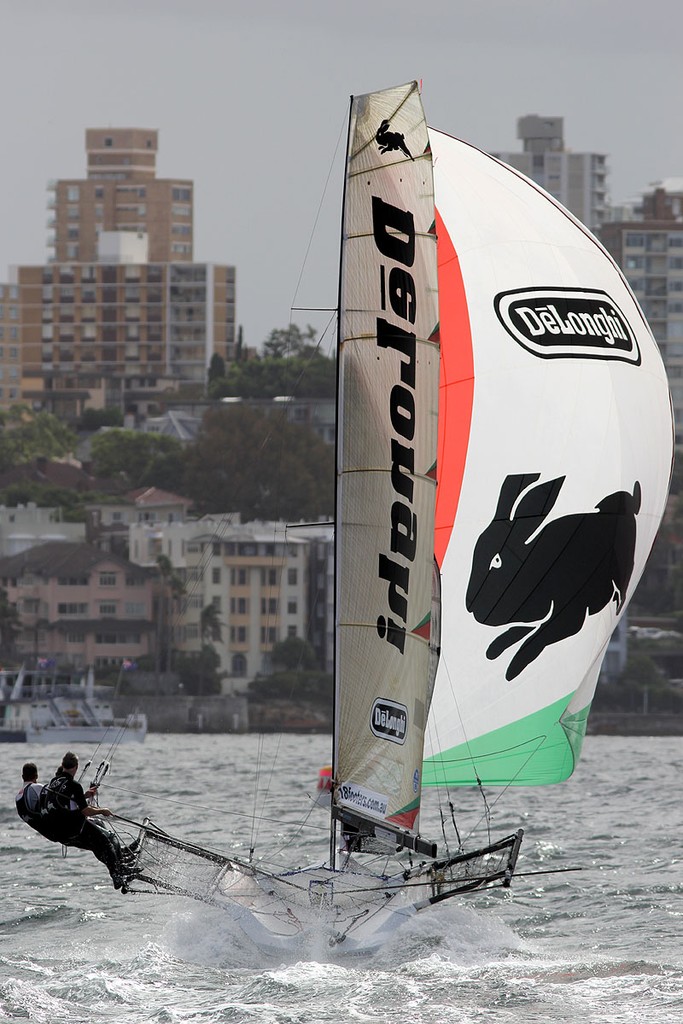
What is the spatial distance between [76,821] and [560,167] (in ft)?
291

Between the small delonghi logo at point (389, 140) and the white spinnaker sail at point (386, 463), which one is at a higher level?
the small delonghi logo at point (389, 140)

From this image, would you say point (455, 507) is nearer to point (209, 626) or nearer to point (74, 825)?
point (74, 825)

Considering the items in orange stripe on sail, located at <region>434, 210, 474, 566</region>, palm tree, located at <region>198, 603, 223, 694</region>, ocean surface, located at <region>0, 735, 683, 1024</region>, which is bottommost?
palm tree, located at <region>198, 603, 223, 694</region>

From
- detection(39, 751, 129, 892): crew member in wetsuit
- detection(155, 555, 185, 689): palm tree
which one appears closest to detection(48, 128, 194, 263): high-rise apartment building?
detection(155, 555, 185, 689): palm tree

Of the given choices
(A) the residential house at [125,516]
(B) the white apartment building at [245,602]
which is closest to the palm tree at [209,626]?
(B) the white apartment building at [245,602]

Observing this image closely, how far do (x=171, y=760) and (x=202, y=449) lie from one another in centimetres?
3671

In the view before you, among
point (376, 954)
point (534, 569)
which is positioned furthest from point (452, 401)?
point (376, 954)

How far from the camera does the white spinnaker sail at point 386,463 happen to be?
36.2ft

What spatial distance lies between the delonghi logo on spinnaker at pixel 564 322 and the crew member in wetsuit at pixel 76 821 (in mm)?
4087

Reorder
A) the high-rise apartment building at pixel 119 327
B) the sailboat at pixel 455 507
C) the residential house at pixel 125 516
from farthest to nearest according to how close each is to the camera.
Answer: the high-rise apartment building at pixel 119 327 < the residential house at pixel 125 516 < the sailboat at pixel 455 507

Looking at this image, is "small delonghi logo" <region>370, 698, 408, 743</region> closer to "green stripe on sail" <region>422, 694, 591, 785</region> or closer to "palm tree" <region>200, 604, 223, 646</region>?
"green stripe on sail" <region>422, 694, 591, 785</region>

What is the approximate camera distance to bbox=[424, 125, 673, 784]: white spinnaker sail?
12.4 metres

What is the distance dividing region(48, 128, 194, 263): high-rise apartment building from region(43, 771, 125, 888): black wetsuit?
9780cm

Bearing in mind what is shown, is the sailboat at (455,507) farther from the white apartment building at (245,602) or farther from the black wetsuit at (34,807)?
the white apartment building at (245,602)
